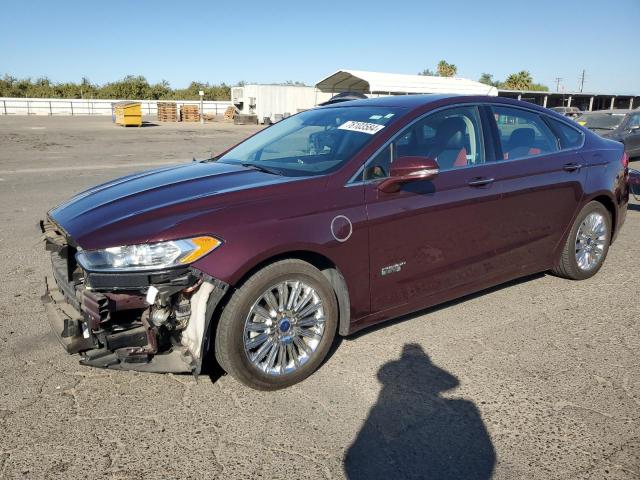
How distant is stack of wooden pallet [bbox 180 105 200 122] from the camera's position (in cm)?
4447

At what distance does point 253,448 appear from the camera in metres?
2.70

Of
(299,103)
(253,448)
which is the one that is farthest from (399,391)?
(299,103)

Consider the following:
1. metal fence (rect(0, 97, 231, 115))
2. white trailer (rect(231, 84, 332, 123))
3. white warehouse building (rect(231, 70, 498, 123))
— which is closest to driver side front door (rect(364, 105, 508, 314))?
white warehouse building (rect(231, 70, 498, 123))

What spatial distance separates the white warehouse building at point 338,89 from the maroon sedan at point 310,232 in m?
23.2

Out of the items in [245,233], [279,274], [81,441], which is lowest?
[81,441]

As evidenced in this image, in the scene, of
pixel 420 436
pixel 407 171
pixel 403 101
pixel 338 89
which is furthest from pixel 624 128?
pixel 338 89

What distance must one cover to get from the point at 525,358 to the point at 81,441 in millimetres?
2770

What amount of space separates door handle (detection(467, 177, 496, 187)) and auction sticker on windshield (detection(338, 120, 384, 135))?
81cm

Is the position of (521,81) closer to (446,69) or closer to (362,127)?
(446,69)

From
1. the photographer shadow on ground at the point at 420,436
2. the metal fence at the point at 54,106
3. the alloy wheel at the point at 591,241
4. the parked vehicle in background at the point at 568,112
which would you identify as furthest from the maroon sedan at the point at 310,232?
the metal fence at the point at 54,106

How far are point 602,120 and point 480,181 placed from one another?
13.7 meters

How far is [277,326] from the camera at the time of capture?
317cm

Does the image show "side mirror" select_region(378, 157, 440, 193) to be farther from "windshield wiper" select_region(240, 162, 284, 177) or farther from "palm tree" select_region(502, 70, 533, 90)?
"palm tree" select_region(502, 70, 533, 90)

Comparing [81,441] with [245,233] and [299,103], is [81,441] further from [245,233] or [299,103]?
[299,103]
